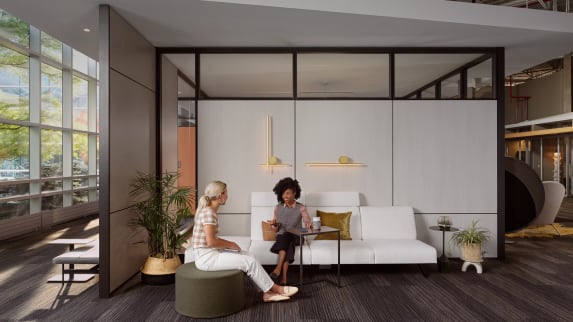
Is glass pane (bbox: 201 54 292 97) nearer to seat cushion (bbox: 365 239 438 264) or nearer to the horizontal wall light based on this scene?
the horizontal wall light

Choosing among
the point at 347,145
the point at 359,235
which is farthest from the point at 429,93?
the point at 359,235

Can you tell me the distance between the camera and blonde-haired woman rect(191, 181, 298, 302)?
13.4 ft

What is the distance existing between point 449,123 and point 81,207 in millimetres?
9199

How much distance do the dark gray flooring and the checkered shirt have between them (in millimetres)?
726

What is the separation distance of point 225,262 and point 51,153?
7564 mm

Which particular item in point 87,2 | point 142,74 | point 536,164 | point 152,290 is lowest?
point 152,290

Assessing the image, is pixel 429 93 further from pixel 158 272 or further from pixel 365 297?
pixel 158 272

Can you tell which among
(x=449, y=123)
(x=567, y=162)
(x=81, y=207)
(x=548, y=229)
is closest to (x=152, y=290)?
(x=449, y=123)

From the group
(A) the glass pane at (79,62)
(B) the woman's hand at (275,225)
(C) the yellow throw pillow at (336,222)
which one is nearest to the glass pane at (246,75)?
(C) the yellow throw pillow at (336,222)

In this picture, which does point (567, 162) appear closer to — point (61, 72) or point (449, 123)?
point (449, 123)

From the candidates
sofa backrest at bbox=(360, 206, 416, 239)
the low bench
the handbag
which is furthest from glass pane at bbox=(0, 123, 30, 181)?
sofa backrest at bbox=(360, 206, 416, 239)

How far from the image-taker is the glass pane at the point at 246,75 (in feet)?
20.3

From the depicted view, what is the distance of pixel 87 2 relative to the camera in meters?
4.45

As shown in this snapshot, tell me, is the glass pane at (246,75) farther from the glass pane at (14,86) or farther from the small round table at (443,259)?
the glass pane at (14,86)
